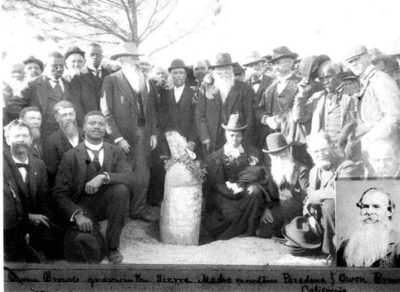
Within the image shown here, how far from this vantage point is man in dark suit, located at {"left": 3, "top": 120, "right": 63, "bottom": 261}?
5781mm

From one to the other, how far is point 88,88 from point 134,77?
0.53 m

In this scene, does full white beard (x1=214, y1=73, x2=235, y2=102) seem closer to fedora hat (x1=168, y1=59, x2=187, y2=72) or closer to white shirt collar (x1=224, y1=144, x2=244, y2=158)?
fedora hat (x1=168, y1=59, x2=187, y2=72)

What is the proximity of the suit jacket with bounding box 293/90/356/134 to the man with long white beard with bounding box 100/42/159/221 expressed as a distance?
1.61 metres

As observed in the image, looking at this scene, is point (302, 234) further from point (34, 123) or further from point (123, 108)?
point (34, 123)

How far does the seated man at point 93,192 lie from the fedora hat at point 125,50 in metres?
0.70

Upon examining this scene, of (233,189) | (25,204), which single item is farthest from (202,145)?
(25,204)

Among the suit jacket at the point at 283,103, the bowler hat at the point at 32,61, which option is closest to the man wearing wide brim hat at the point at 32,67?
the bowler hat at the point at 32,61

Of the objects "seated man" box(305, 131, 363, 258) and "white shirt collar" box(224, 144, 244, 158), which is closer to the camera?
"seated man" box(305, 131, 363, 258)

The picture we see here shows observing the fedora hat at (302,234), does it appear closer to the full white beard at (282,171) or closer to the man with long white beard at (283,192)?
the man with long white beard at (283,192)

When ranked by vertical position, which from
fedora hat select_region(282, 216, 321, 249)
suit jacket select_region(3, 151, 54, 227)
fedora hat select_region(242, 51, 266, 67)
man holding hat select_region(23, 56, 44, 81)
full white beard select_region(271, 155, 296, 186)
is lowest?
fedora hat select_region(282, 216, 321, 249)

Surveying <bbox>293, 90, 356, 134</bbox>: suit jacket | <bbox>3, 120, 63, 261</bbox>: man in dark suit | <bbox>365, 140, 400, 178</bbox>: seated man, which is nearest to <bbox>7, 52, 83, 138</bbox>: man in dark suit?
<bbox>3, 120, 63, 261</bbox>: man in dark suit

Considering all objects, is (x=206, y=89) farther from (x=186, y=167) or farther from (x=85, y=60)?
(x=85, y=60)

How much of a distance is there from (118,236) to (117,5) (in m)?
2.61

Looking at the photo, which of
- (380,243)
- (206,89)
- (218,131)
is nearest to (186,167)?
(218,131)
